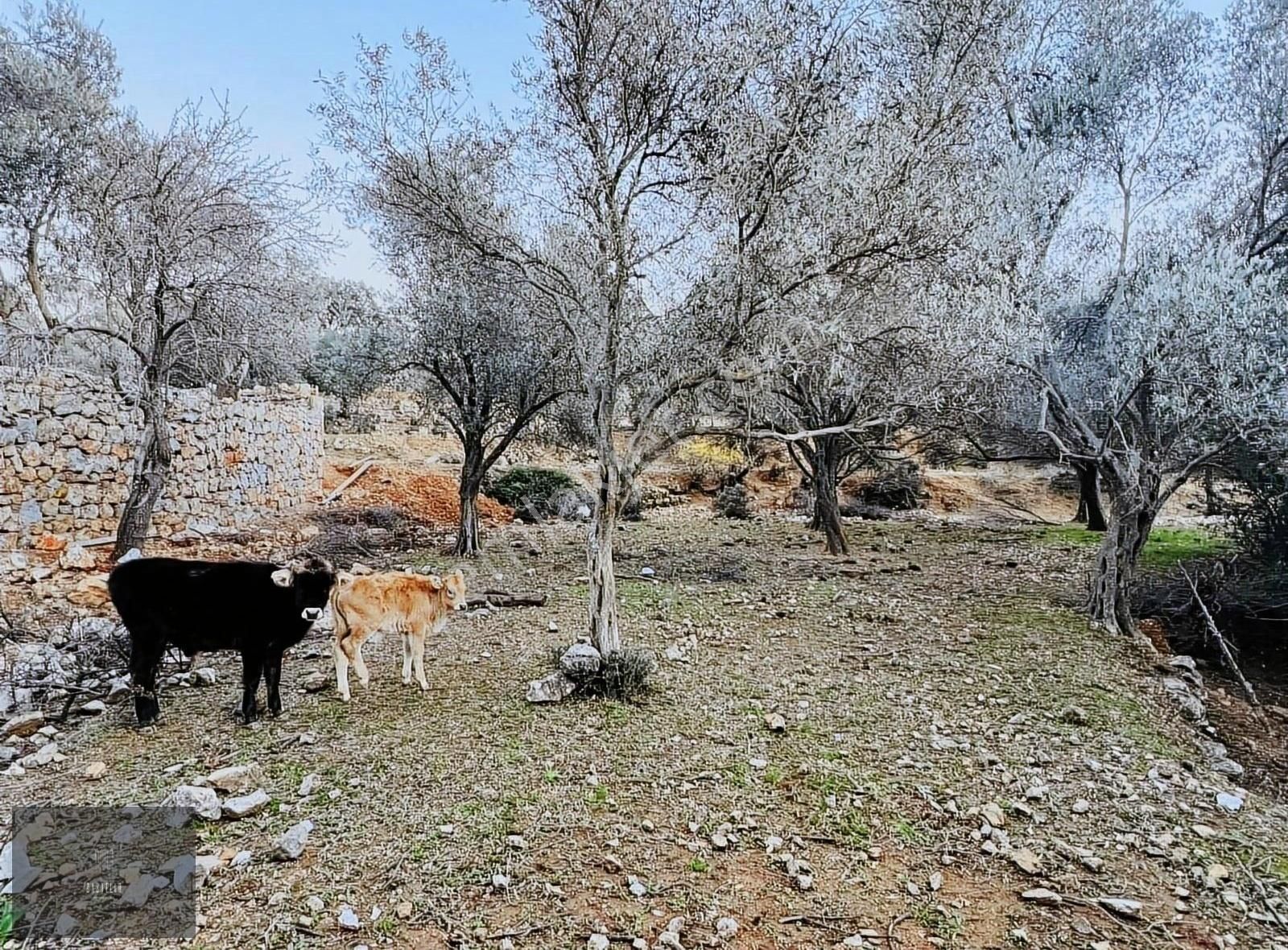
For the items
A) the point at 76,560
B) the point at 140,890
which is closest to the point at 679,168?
the point at 140,890

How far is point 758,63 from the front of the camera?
4.89 m

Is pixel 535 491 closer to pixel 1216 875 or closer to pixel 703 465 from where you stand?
pixel 703 465

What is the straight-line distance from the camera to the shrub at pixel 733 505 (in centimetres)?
1694

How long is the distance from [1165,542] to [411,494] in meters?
15.3

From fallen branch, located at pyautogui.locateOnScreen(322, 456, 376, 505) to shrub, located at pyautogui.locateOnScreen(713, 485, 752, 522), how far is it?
28.7ft

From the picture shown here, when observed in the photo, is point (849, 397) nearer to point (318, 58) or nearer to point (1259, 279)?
point (1259, 279)

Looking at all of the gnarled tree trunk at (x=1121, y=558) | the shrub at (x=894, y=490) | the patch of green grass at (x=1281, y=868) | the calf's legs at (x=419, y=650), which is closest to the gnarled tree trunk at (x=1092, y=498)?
the shrub at (x=894, y=490)

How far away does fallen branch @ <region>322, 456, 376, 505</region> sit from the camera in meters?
15.1

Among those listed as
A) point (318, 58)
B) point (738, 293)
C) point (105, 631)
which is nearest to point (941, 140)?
point (738, 293)

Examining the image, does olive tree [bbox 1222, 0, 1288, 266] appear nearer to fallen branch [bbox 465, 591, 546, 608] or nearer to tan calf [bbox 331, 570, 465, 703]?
fallen branch [bbox 465, 591, 546, 608]

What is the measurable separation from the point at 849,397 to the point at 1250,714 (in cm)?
587

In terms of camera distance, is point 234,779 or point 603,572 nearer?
point 234,779

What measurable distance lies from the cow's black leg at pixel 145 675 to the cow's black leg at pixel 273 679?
62 cm

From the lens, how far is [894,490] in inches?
Answer: 743
